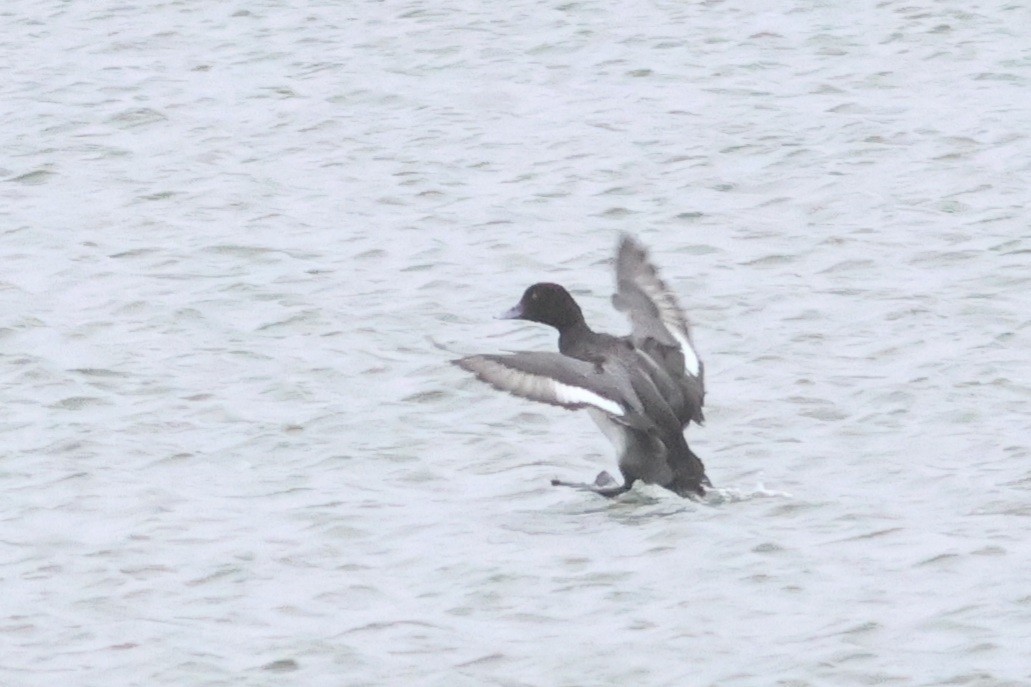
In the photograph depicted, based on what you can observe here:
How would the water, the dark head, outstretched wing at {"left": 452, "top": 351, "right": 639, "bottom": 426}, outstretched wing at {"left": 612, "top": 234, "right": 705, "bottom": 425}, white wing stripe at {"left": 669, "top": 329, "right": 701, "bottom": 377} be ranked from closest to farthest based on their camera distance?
the water → outstretched wing at {"left": 452, "top": 351, "right": 639, "bottom": 426} → outstretched wing at {"left": 612, "top": 234, "right": 705, "bottom": 425} → white wing stripe at {"left": 669, "top": 329, "right": 701, "bottom": 377} → the dark head

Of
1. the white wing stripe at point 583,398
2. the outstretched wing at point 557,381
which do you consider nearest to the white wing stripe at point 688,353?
the outstretched wing at point 557,381

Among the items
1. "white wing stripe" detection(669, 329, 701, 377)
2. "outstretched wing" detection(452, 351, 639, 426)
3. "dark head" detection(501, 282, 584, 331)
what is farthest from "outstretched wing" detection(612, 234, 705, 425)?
"outstretched wing" detection(452, 351, 639, 426)

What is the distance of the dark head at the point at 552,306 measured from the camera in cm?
993

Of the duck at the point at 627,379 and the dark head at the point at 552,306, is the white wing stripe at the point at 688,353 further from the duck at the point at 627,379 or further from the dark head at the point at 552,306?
the dark head at the point at 552,306

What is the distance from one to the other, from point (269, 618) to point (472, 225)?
6.07 meters

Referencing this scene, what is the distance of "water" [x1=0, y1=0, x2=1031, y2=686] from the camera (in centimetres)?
777

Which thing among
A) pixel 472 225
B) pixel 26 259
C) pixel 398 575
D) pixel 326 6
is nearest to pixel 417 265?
pixel 472 225

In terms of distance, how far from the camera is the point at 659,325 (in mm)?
9906

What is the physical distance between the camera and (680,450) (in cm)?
912

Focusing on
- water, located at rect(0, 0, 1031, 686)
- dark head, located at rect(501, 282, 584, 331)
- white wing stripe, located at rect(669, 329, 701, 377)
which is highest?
dark head, located at rect(501, 282, 584, 331)

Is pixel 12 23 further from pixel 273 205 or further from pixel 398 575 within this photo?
pixel 398 575

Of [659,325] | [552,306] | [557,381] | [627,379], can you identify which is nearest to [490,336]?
[552,306]

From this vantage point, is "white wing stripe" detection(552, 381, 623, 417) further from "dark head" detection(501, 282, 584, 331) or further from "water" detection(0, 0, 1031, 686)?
"dark head" detection(501, 282, 584, 331)

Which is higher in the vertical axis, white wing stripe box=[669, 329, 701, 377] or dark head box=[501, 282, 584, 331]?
dark head box=[501, 282, 584, 331]
